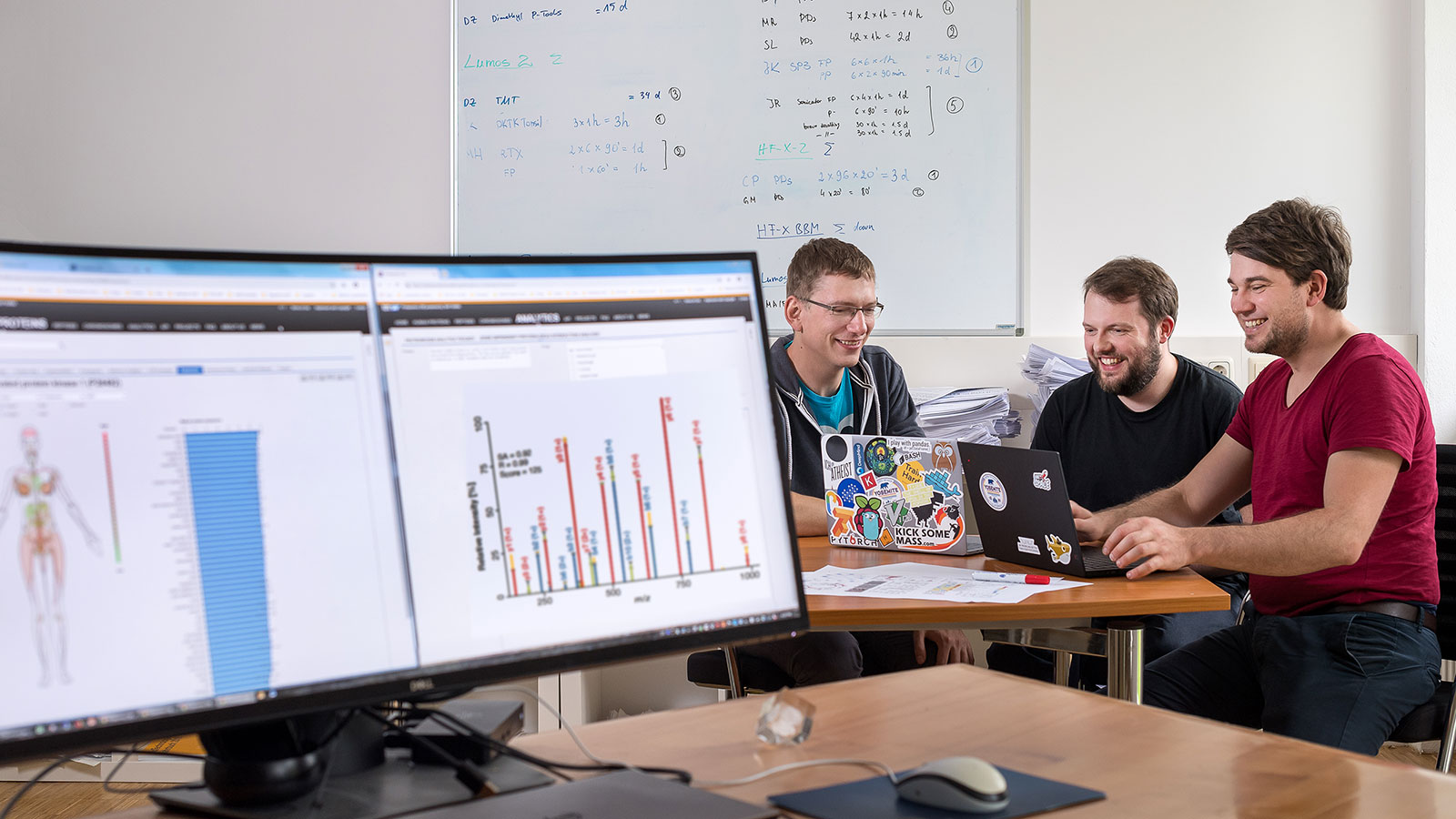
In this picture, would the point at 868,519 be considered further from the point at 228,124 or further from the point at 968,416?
the point at 228,124

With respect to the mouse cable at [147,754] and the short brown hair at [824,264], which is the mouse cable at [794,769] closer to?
the mouse cable at [147,754]

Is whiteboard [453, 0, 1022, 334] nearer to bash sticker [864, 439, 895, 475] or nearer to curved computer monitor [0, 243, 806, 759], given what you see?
bash sticker [864, 439, 895, 475]

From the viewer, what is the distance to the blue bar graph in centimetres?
66

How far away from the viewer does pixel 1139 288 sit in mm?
2637

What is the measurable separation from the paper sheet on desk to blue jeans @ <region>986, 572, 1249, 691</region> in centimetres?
52

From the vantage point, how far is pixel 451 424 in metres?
0.76

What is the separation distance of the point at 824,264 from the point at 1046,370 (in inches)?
29.6

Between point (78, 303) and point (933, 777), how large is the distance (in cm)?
62

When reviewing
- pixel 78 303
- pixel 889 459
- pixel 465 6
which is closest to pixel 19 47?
pixel 465 6

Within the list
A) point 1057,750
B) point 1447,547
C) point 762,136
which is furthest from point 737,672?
point 762,136

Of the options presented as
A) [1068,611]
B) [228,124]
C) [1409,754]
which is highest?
[228,124]

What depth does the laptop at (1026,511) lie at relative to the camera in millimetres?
1722

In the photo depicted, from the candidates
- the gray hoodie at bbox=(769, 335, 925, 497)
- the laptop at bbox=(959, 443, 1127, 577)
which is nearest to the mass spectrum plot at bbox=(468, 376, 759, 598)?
the laptop at bbox=(959, 443, 1127, 577)

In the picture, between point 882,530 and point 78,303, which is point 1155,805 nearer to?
point 78,303
